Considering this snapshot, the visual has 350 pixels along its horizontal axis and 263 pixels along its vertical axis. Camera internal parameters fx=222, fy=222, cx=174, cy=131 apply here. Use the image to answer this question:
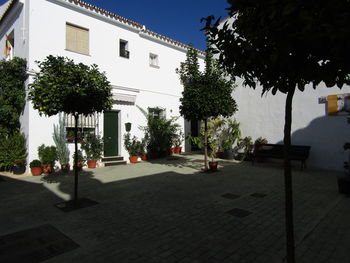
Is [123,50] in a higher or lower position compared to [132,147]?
higher

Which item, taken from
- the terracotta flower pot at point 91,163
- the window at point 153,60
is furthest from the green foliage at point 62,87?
the window at point 153,60

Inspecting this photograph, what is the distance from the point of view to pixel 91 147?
959 centimetres

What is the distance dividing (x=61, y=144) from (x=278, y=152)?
28.8 feet

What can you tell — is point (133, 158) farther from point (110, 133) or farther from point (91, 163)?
point (91, 163)

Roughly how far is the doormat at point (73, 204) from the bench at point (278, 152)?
274 inches

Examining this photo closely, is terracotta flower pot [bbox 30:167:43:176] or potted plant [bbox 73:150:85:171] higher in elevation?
potted plant [bbox 73:150:85:171]

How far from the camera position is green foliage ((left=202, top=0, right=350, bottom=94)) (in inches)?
62.3

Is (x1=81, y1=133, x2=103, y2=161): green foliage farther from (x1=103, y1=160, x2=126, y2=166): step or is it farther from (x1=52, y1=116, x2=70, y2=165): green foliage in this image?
(x1=52, y1=116, x2=70, y2=165): green foliage

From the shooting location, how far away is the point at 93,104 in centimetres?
507

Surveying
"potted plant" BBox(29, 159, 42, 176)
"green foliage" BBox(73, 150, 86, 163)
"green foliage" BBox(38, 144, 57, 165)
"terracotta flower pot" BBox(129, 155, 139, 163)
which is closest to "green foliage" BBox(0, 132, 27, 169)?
"potted plant" BBox(29, 159, 42, 176)

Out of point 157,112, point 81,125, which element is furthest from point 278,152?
point 81,125

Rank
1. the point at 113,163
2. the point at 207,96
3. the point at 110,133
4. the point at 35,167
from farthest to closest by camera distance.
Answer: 1. the point at 110,133
2. the point at 113,163
3. the point at 35,167
4. the point at 207,96

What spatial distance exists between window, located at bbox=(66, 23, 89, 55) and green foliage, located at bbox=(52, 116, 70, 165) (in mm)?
3048

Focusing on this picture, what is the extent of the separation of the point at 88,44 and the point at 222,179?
26.4 ft
